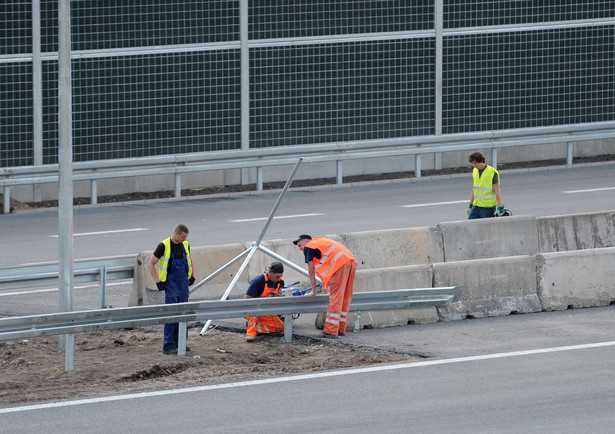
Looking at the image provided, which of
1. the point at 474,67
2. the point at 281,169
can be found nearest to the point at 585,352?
the point at 281,169

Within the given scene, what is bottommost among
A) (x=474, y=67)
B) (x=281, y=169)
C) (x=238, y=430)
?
(x=238, y=430)

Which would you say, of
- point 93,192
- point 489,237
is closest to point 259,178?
point 93,192

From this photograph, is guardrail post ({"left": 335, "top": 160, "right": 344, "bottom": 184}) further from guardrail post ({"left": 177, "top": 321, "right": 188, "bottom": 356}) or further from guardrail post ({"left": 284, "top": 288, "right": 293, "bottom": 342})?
guardrail post ({"left": 177, "top": 321, "right": 188, "bottom": 356})

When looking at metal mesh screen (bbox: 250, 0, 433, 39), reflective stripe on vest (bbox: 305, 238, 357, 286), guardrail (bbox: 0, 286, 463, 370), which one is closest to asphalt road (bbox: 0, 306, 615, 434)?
guardrail (bbox: 0, 286, 463, 370)

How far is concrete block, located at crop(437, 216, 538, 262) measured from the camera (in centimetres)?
1981

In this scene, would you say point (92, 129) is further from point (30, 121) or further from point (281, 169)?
point (281, 169)

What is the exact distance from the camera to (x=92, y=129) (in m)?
25.8

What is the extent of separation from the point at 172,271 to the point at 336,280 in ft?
6.05

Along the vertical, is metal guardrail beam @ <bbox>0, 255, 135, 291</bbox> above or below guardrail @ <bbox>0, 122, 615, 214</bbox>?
below

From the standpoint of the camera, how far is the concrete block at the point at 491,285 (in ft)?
56.1

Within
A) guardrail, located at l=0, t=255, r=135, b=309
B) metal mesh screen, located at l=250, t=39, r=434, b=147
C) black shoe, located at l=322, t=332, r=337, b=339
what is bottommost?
black shoe, located at l=322, t=332, r=337, b=339

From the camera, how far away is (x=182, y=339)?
15258mm

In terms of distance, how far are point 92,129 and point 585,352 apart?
13.0 meters

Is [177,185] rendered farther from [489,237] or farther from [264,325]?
[264,325]
